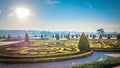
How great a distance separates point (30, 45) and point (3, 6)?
2023 mm

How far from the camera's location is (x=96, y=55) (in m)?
11.2

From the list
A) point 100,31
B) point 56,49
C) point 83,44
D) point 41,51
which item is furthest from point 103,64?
point 100,31

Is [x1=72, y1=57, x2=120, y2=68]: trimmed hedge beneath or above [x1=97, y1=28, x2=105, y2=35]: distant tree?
beneath

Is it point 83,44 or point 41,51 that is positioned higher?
point 83,44

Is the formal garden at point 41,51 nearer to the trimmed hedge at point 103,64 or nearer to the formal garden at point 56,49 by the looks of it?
the formal garden at point 56,49

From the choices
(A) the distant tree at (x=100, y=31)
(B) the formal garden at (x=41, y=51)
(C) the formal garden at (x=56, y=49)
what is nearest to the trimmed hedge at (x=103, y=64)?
(C) the formal garden at (x=56, y=49)

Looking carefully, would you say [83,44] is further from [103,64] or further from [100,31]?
[103,64]

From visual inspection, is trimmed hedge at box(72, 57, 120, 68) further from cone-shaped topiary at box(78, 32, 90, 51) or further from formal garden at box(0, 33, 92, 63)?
cone-shaped topiary at box(78, 32, 90, 51)

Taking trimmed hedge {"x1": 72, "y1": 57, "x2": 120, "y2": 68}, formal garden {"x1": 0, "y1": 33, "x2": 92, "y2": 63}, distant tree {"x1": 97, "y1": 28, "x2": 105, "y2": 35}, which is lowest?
trimmed hedge {"x1": 72, "y1": 57, "x2": 120, "y2": 68}

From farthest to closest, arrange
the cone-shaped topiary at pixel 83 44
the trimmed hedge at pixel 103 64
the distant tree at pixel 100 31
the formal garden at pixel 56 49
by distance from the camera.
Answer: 1. the distant tree at pixel 100 31
2. the cone-shaped topiary at pixel 83 44
3. the formal garden at pixel 56 49
4. the trimmed hedge at pixel 103 64

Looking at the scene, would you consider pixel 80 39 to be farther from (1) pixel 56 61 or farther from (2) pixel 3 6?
(2) pixel 3 6

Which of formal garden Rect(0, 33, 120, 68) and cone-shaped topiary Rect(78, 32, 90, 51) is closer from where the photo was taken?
formal garden Rect(0, 33, 120, 68)

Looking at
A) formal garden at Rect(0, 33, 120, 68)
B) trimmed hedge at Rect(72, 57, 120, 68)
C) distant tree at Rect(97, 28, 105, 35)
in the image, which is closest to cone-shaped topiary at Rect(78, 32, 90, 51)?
formal garden at Rect(0, 33, 120, 68)

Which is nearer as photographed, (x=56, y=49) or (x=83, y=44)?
(x=56, y=49)
